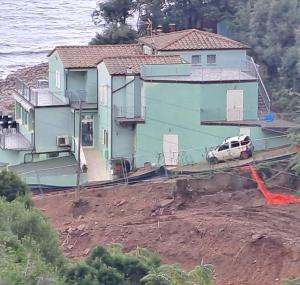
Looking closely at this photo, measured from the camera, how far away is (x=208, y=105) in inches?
1384

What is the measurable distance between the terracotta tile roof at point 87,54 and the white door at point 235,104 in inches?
182

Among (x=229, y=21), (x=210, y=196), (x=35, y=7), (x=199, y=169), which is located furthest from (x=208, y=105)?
(x=35, y=7)

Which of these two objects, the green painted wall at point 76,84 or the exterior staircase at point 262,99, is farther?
the green painted wall at point 76,84

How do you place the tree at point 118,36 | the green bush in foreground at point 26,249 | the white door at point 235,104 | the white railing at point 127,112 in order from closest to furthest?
the green bush in foreground at point 26,249, the white door at point 235,104, the white railing at point 127,112, the tree at point 118,36

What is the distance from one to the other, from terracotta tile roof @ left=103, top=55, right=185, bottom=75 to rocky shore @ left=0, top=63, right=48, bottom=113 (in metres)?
15.3

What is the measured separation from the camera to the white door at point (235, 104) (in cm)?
3538

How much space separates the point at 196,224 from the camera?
27484 millimetres

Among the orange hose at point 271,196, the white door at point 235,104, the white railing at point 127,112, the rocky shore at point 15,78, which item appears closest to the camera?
the orange hose at point 271,196

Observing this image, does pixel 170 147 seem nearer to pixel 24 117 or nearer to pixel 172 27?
pixel 24 117

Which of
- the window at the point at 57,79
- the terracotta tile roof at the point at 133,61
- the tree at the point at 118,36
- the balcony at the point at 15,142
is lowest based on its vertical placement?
the balcony at the point at 15,142

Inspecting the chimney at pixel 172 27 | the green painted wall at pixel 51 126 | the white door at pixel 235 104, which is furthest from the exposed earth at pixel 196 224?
the chimney at pixel 172 27

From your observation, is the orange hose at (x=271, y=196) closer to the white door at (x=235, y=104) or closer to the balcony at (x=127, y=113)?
the white door at (x=235, y=104)

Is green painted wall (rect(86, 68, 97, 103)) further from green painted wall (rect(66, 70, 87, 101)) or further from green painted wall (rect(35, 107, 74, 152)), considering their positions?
green painted wall (rect(35, 107, 74, 152))

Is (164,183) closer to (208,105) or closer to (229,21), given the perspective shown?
(208,105)
